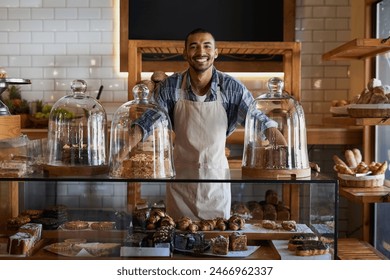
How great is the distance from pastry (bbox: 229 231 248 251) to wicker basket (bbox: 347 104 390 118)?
1810mm

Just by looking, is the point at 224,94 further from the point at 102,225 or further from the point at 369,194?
the point at 102,225

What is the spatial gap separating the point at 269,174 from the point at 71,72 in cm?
350

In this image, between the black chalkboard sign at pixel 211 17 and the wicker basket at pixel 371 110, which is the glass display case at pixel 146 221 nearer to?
the wicker basket at pixel 371 110

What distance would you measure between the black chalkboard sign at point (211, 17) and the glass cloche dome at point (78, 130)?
2.97m

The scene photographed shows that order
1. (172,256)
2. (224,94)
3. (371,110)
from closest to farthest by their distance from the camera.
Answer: (172,256)
(224,94)
(371,110)

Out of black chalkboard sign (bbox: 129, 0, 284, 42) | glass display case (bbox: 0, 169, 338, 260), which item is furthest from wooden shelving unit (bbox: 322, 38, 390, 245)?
glass display case (bbox: 0, 169, 338, 260)

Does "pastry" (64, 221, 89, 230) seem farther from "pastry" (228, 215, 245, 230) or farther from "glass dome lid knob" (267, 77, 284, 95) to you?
"glass dome lid knob" (267, 77, 284, 95)

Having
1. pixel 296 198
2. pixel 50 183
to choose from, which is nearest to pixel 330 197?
pixel 296 198

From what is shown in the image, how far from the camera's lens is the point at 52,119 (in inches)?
76.5

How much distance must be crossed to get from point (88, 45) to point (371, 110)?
2.53 meters

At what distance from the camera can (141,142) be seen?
5.90 feet

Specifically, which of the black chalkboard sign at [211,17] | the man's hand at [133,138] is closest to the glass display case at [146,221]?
the man's hand at [133,138]

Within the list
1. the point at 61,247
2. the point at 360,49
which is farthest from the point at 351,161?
the point at 61,247

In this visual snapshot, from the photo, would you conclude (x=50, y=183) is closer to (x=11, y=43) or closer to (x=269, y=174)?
(x=269, y=174)
